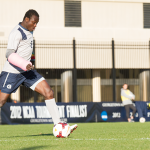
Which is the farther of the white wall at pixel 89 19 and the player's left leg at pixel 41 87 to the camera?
the white wall at pixel 89 19

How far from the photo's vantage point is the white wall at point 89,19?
22.5 meters

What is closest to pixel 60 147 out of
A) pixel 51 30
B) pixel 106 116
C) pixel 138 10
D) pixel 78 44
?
pixel 106 116

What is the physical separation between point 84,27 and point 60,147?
18.8 meters

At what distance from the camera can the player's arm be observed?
5621mm

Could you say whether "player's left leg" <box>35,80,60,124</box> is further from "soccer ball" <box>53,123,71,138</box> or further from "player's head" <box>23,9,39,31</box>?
"player's head" <box>23,9,39,31</box>

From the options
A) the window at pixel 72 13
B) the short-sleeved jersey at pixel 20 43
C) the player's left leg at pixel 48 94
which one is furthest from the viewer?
the window at pixel 72 13

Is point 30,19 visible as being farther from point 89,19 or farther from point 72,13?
point 89,19

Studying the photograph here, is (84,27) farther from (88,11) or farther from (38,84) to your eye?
(38,84)

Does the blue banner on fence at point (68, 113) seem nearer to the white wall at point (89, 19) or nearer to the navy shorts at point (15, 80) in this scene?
the white wall at point (89, 19)

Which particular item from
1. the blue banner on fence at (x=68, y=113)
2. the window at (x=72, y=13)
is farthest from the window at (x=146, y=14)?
the blue banner on fence at (x=68, y=113)

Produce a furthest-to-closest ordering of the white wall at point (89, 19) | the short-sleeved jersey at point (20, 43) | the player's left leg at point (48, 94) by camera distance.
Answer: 1. the white wall at point (89, 19)
2. the player's left leg at point (48, 94)
3. the short-sleeved jersey at point (20, 43)

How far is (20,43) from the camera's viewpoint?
6074 mm

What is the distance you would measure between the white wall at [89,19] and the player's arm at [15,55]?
54.3 ft

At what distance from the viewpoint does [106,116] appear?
55.3 feet
